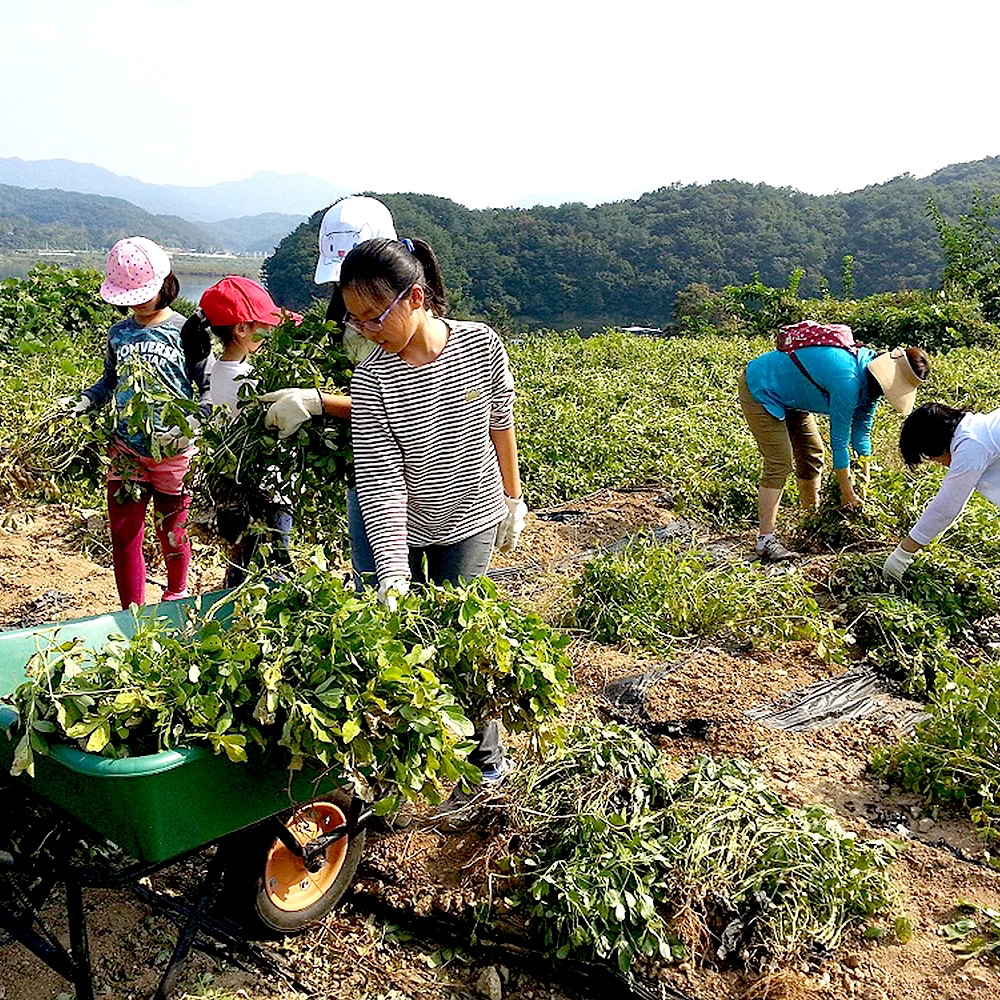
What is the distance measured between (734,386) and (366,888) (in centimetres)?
867

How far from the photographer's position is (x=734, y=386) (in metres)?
10.5

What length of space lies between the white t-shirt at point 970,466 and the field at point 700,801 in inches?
20.7

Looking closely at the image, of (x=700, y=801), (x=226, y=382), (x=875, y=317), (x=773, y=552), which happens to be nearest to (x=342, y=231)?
(x=226, y=382)

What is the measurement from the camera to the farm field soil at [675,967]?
2395 millimetres

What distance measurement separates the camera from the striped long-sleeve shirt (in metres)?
2.55

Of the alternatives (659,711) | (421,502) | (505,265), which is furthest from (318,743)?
(505,265)

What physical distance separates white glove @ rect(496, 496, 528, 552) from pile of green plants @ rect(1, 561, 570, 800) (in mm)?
656

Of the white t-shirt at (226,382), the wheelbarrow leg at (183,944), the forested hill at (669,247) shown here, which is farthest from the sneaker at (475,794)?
the forested hill at (669,247)

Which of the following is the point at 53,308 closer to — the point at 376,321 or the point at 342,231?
the point at 342,231

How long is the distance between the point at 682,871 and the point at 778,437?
10.2ft

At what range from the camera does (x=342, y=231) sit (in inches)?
117

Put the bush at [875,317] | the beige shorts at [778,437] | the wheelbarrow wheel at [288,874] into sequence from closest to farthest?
1. the wheelbarrow wheel at [288,874]
2. the beige shorts at [778,437]
3. the bush at [875,317]

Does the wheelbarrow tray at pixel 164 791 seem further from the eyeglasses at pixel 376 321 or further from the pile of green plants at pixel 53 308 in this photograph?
the pile of green plants at pixel 53 308

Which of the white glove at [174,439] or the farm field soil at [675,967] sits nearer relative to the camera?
the farm field soil at [675,967]
